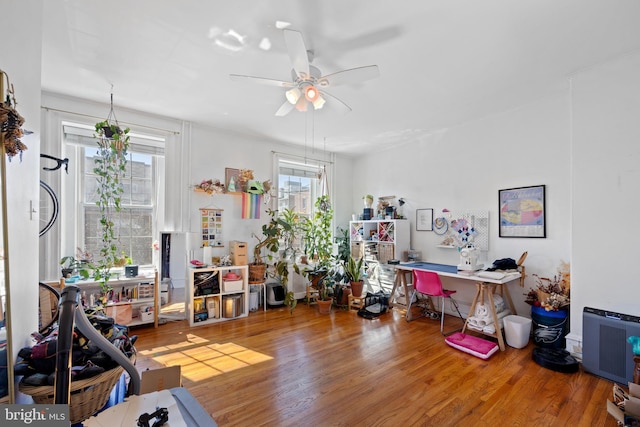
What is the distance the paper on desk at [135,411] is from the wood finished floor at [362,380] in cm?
97

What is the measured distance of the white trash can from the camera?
2861mm

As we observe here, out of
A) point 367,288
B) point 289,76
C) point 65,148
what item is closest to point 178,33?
point 289,76

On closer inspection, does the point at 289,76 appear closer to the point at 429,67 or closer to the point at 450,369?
the point at 429,67

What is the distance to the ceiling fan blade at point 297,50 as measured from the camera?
1689 millimetres

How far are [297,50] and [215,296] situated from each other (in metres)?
3.19

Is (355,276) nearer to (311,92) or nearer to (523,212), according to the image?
(523,212)

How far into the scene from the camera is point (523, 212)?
3.30 meters

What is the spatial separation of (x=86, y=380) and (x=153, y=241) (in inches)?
122

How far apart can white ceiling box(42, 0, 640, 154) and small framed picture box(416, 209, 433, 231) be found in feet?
5.11

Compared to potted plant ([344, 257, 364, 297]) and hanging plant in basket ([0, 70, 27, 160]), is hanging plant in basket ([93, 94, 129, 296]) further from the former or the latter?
potted plant ([344, 257, 364, 297])

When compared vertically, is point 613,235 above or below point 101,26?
below

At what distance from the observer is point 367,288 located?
16.5 feet

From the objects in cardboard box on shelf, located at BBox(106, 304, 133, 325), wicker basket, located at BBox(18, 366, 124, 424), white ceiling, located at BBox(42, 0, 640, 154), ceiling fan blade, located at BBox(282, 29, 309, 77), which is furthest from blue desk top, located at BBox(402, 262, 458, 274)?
cardboard box on shelf, located at BBox(106, 304, 133, 325)

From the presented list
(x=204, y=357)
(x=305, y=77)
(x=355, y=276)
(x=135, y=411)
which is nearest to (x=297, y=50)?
(x=305, y=77)
